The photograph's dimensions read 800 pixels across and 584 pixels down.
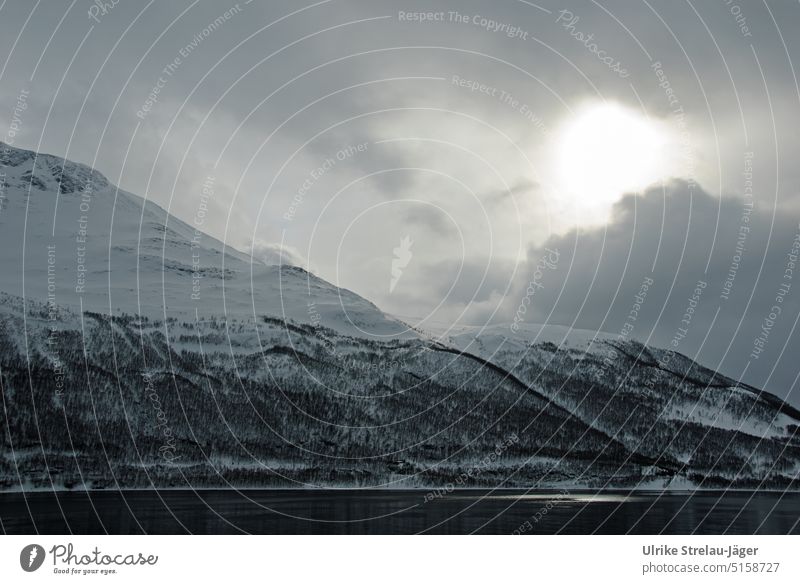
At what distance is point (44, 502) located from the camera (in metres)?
155

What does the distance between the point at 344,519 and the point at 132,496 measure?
88067 millimetres

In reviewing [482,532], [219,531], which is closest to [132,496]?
[219,531]

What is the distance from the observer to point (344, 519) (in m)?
125

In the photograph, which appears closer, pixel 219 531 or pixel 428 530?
pixel 219 531
